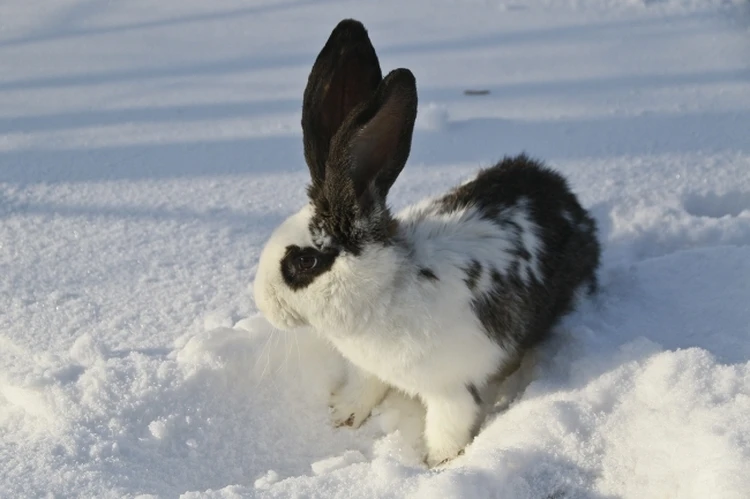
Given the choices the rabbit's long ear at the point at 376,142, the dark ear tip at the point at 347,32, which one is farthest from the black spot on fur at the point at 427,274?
the dark ear tip at the point at 347,32

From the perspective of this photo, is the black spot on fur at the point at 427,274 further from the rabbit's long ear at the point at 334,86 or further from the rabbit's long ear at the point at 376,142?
the rabbit's long ear at the point at 334,86

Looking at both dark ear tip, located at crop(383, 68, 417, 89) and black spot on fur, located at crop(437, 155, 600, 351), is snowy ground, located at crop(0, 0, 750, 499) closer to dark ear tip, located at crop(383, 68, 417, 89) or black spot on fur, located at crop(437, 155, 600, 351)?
black spot on fur, located at crop(437, 155, 600, 351)

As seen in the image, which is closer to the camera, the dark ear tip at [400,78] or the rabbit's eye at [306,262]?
the dark ear tip at [400,78]

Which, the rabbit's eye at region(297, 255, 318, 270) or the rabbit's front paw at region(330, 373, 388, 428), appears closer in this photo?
the rabbit's eye at region(297, 255, 318, 270)

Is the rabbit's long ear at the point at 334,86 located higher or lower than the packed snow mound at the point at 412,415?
higher

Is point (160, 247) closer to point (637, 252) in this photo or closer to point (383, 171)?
point (383, 171)

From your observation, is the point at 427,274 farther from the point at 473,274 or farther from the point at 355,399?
the point at 355,399

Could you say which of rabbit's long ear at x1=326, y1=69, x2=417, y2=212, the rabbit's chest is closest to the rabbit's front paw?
the rabbit's chest

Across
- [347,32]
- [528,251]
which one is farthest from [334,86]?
[528,251]
